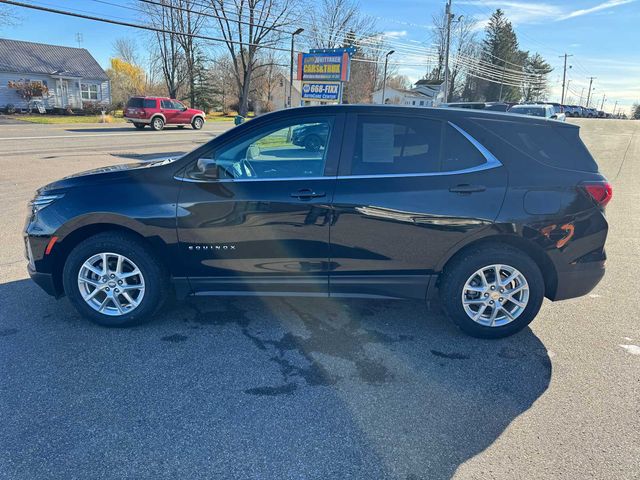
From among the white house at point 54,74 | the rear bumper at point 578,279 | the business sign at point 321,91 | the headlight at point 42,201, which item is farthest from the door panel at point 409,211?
the white house at point 54,74

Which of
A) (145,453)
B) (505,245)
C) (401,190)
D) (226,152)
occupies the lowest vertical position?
(145,453)


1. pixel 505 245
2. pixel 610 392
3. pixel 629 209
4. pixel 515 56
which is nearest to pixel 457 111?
pixel 505 245

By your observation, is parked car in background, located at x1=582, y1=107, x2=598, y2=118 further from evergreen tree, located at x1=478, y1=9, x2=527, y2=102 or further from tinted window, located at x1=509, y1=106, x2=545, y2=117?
tinted window, located at x1=509, y1=106, x2=545, y2=117

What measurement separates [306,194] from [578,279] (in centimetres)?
222

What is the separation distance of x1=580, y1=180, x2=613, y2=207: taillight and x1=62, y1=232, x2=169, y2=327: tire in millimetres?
3347

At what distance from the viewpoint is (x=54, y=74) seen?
125 ft

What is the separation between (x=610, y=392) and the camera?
2947 millimetres

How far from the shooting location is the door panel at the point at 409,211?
3.32 m

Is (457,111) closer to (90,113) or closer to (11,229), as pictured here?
(11,229)

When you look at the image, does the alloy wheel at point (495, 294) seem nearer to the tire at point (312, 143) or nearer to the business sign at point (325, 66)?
the tire at point (312, 143)

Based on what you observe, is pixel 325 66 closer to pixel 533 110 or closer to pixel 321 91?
pixel 321 91

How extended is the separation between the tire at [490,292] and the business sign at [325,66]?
1375 cm

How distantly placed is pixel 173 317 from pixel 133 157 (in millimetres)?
11680

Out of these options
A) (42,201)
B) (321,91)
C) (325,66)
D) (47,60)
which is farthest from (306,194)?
(47,60)
